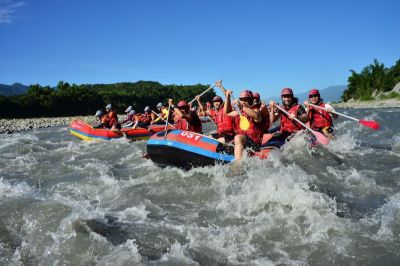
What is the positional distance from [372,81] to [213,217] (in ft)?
240

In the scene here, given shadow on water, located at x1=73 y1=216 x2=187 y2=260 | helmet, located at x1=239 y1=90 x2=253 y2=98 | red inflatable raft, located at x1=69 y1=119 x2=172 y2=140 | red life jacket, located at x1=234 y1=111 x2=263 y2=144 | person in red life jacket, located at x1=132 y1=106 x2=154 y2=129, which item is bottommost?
shadow on water, located at x1=73 y1=216 x2=187 y2=260

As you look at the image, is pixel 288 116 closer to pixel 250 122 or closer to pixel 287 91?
pixel 287 91

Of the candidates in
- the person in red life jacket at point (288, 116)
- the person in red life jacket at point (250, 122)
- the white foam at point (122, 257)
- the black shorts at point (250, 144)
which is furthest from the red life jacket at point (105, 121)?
the white foam at point (122, 257)

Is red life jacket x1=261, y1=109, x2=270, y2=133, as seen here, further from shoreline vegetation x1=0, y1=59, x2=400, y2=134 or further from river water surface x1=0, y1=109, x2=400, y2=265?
shoreline vegetation x1=0, y1=59, x2=400, y2=134

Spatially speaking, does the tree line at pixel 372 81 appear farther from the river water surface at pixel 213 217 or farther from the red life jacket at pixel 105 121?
the river water surface at pixel 213 217

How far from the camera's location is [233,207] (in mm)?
6473

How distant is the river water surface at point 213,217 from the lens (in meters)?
4.78

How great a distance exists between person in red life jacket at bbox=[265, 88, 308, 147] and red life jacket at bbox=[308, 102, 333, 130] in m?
0.45

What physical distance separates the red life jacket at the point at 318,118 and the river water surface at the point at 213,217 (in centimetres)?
187

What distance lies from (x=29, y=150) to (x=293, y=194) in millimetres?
12477

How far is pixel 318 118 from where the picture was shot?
1155 cm

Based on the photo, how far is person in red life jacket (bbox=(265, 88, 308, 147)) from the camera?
1073 cm

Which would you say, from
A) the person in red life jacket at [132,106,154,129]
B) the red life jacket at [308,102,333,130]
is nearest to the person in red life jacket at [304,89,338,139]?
the red life jacket at [308,102,333,130]

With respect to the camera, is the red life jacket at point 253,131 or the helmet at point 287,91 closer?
the red life jacket at point 253,131
